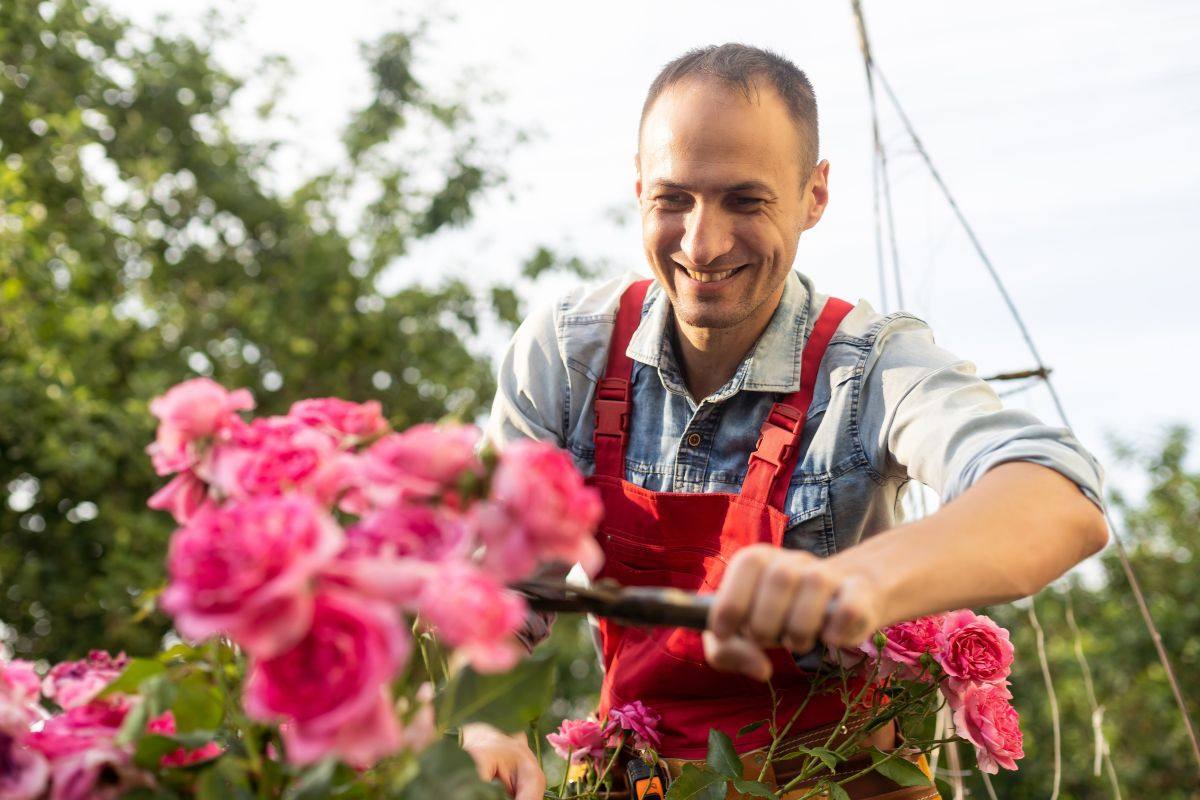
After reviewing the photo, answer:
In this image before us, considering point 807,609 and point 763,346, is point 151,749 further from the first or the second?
point 763,346

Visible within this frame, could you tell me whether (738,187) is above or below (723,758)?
above

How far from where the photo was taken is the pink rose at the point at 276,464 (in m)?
0.70

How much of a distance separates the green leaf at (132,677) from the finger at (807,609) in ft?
1.46

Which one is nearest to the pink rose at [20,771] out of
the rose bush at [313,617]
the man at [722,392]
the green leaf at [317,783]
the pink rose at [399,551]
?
the rose bush at [313,617]

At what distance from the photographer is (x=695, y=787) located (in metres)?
1.08

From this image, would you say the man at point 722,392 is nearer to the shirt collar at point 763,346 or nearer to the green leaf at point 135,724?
the shirt collar at point 763,346

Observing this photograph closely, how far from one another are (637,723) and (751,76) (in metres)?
0.89

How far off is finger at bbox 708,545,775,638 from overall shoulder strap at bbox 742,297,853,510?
0.76 metres

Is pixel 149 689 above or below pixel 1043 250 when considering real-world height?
above

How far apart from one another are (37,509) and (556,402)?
749 cm

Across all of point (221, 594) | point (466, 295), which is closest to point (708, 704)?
point (221, 594)

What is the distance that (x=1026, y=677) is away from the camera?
37.6 ft

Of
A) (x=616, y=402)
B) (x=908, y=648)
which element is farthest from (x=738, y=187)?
(x=908, y=648)

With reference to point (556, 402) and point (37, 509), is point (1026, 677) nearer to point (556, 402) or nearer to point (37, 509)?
point (37, 509)
